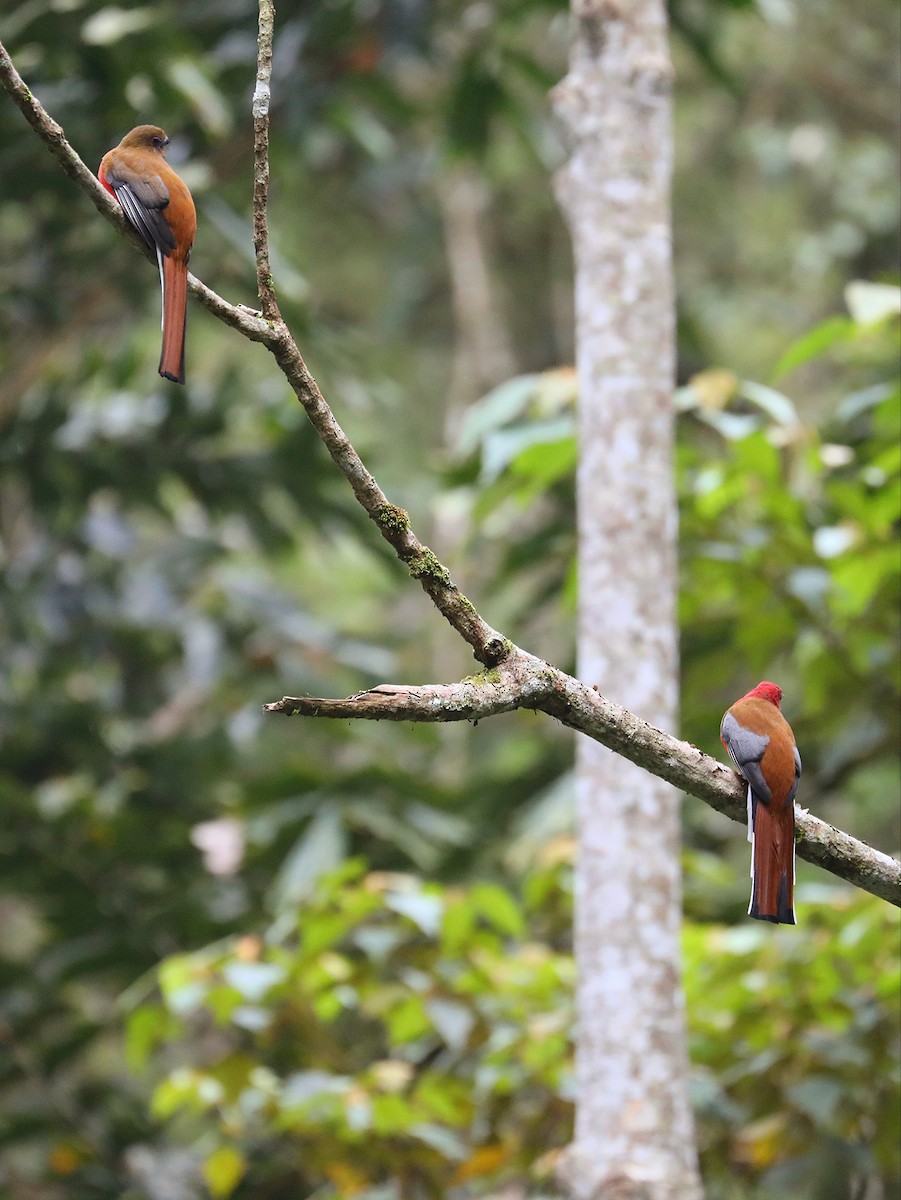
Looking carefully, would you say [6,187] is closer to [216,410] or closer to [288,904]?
[216,410]

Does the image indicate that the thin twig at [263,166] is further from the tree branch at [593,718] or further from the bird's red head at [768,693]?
the bird's red head at [768,693]

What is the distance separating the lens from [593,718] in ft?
4.68

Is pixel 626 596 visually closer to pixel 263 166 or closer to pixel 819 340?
pixel 819 340

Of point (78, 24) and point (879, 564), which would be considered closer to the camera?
point (879, 564)

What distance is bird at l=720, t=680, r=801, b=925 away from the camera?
4.62 feet

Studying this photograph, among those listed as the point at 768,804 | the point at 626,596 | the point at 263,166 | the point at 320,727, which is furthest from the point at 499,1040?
the point at 263,166

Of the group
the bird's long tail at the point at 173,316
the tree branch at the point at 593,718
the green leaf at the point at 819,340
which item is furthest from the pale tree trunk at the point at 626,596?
the bird's long tail at the point at 173,316

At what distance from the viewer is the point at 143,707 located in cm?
533

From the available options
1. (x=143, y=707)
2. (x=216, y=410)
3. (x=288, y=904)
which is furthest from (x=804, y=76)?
(x=288, y=904)

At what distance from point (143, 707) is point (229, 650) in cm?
52

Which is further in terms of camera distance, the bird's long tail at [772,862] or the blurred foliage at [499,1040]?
the blurred foliage at [499,1040]

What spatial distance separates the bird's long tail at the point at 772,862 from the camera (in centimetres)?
140

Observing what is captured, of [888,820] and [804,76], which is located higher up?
[804,76]

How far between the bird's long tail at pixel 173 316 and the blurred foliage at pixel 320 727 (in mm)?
1837
